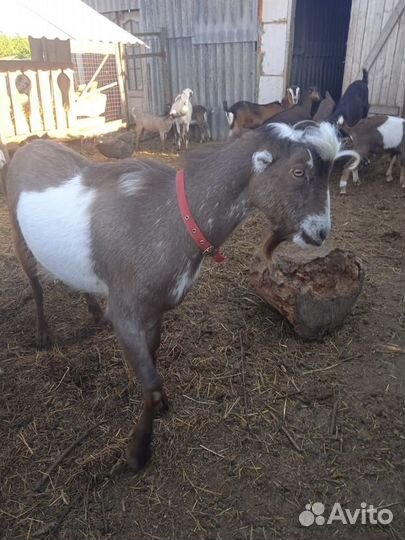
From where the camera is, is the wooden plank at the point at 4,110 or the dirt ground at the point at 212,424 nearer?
the dirt ground at the point at 212,424

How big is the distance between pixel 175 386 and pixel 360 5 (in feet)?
23.4

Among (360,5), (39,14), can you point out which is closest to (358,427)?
(39,14)

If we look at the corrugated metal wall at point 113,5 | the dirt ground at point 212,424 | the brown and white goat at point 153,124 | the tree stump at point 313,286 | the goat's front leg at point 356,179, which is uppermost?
the corrugated metal wall at point 113,5

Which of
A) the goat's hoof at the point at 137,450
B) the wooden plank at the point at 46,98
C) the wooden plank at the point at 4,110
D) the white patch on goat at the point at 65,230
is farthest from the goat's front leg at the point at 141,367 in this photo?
the wooden plank at the point at 46,98

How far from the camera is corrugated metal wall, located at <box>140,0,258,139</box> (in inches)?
329

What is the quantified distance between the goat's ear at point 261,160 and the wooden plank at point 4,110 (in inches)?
196

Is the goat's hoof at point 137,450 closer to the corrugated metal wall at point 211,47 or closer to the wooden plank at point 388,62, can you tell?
the wooden plank at point 388,62

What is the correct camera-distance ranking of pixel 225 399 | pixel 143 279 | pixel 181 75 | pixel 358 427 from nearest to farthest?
pixel 143 279 → pixel 358 427 → pixel 225 399 → pixel 181 75

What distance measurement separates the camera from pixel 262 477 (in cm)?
200

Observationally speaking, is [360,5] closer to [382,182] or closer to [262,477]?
[382,182]

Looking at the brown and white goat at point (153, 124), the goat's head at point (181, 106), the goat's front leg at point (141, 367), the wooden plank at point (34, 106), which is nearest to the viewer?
the goat's front leg at point (141, 367)

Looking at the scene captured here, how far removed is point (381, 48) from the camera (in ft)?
22.1

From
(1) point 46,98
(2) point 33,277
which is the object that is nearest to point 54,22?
(1) point 46,98

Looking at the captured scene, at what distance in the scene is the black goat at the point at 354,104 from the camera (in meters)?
6.75
